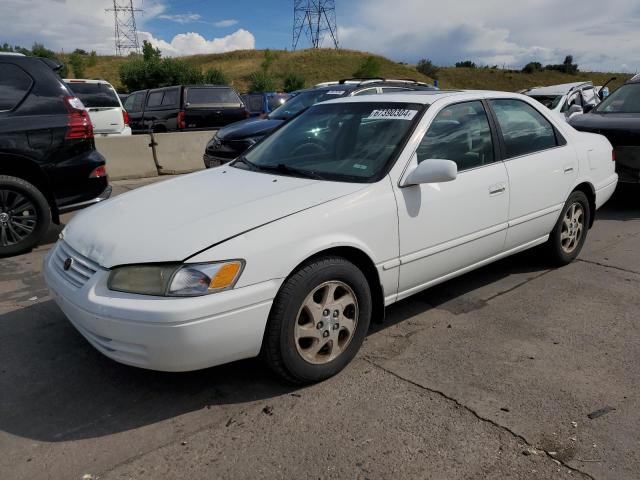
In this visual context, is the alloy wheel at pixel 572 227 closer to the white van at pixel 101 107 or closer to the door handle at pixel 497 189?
the door handle at pixel 497 189

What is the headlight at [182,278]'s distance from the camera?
253 centimetres

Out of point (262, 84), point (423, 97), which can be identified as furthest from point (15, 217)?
point (262, 84)

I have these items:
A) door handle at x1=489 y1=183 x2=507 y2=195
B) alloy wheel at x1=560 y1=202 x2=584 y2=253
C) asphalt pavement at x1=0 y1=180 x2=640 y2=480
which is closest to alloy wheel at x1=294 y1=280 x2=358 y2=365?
asphalt pavement at x1=0 y1=180 x2=640 y2=480

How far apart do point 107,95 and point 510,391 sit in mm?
11419

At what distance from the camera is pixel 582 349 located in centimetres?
337

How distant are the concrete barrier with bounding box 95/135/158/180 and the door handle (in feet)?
26.4

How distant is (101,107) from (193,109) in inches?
84.3

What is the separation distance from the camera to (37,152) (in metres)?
5.27

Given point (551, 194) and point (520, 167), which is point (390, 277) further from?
point (551, 194)

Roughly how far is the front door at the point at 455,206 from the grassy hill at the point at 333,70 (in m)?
66.1

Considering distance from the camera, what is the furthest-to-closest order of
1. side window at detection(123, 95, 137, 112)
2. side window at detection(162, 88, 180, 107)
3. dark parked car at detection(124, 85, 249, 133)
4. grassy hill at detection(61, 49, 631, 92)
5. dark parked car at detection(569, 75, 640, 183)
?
1. grassy hill at detection(61, 49, 631, 92)
2. side window at detection(123, 95, 137, 112)
3. side window at detection(162, 88, 180, 107)
4. dark parked car at detection(124, 85, 249, 133)
5. dark parked car at detection(569, 75, 640, 183)

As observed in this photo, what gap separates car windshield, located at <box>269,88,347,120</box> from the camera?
9180mm

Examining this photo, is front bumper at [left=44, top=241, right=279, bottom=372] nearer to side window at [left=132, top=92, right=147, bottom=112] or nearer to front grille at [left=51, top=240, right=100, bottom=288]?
front grille at [left=51, top=240, right=100, bottom=288]

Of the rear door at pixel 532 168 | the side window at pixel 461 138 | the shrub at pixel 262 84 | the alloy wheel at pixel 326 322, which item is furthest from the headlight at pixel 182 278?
the shrub at pixel 262 84
